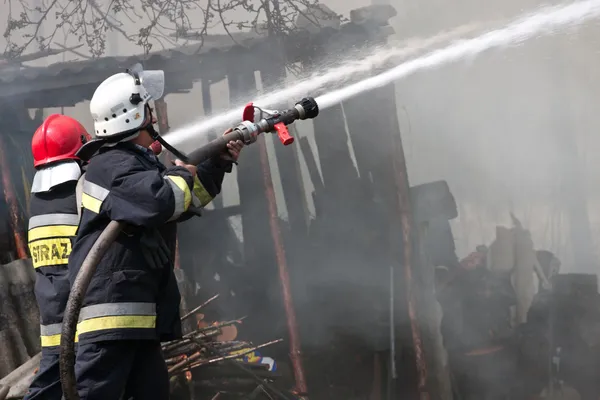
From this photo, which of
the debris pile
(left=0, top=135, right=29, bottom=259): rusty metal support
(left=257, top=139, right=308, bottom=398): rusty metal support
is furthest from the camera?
(left=0, top=135, right=29, bottom=259): rusty metal support

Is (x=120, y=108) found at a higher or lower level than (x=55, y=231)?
higher

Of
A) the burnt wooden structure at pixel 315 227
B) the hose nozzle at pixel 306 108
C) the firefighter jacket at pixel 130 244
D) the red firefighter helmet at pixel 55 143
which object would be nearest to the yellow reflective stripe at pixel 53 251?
the red firefighter helmet at pixel 55 143

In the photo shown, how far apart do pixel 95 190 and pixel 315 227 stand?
3403 millimetres

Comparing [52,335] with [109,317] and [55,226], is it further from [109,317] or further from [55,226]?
[109,317]

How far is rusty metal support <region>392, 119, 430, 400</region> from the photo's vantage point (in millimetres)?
5746

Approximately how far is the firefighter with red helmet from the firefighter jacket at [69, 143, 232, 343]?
61 cm

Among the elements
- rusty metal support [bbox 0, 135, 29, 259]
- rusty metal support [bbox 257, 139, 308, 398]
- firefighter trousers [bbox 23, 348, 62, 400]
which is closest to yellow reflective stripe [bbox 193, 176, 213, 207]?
firefighter trousers [bbox 23, 348, 62, 400]

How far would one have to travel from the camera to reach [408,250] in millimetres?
5863

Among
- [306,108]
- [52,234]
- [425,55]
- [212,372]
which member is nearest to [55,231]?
[52,234]

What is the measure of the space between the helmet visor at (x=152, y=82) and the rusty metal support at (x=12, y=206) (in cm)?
358

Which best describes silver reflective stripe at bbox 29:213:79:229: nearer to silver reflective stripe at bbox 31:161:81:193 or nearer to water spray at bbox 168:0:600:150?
silver reflective stripe at bbox 31:161:81:193

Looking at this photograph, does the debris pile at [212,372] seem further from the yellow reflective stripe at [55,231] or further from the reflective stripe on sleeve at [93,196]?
the reflective stripe on sleeve at [93,196]

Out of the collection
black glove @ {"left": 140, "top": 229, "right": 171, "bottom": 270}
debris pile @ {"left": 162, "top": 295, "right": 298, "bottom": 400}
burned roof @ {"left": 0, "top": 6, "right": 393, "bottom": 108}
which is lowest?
debris pile @ {"left": 162, "top": 295, "right": 298, "bottom": 400}

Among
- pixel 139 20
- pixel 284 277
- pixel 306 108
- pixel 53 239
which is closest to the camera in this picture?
pixel 306 108
